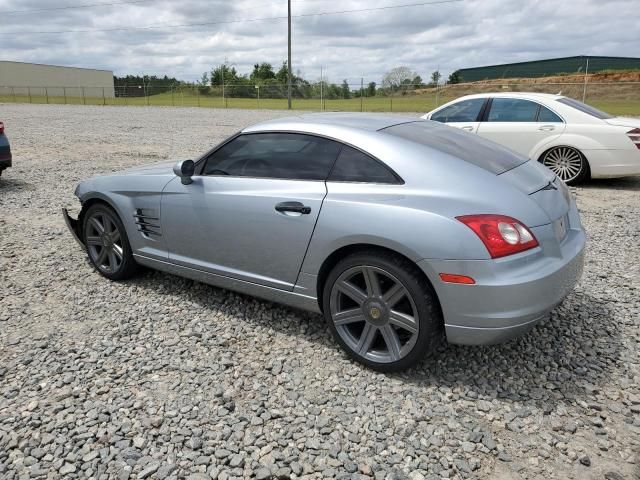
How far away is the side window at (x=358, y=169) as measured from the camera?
3062mm

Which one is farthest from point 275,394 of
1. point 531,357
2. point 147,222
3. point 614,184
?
point 614,184

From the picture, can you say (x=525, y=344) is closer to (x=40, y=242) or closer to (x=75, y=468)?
(x=75, y=468)

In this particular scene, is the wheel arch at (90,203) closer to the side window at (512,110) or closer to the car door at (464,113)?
the car door at (464,113)

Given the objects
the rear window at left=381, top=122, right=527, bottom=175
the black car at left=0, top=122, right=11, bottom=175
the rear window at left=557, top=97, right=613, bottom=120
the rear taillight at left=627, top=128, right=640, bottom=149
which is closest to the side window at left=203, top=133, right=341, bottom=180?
the rear window at left=381, top=122, right=527, bottom=175

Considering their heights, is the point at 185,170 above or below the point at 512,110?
below

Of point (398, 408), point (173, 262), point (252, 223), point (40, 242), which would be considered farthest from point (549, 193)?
point (40, 242)

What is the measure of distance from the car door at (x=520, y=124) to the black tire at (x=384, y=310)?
637 centimetres

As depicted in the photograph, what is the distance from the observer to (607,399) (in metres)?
2.89

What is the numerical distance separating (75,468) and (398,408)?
1.65 m

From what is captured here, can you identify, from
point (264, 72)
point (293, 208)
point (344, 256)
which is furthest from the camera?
point (264, 72)

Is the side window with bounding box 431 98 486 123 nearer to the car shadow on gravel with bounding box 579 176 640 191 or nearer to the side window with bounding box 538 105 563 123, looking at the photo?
the side window with bounding box 538 105 563 123

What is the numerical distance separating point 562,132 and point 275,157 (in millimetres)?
6422

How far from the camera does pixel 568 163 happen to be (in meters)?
8.41

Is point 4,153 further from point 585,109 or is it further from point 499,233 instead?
point 585,109
